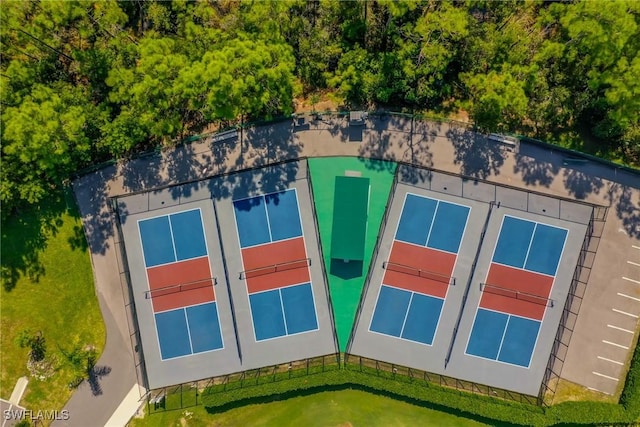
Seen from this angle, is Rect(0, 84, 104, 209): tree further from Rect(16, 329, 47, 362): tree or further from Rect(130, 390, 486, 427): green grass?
Rect(130, 390, 486, 427): green grass

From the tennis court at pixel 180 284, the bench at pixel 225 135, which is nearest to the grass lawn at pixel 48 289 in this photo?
the tennis court at pixel 180 284

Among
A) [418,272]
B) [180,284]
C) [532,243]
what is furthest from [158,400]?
[532,243]

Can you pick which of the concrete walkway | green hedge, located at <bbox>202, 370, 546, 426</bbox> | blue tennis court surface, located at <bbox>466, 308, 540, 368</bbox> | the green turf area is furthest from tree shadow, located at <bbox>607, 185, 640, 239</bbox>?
the green turf area

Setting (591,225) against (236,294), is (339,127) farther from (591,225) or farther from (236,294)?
(591,225)

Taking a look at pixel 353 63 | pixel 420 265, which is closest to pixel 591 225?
pixel 420 265

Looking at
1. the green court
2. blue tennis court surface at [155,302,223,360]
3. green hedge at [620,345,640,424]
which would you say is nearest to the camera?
green hedge at [620,345,640,424]
